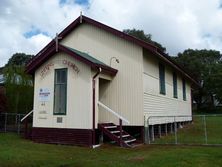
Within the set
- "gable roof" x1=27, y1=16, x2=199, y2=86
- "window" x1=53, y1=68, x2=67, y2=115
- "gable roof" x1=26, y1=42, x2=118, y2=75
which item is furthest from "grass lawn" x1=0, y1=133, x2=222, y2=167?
"gable roof" x1=27, y1=16, x2=199, y2=86

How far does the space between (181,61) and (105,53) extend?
49.6 m

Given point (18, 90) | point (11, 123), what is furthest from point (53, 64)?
point (18, 90)

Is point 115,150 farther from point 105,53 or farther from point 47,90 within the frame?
point 105,53

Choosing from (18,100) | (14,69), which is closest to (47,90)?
(18,100)

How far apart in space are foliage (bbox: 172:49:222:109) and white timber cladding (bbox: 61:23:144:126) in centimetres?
4580

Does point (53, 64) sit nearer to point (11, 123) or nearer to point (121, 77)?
point (121, 77)

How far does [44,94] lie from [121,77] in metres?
3.90

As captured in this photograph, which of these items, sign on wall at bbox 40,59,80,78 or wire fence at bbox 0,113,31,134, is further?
wire fence at bbox 0,113,31,134

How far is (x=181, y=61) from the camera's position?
63406 millimetres

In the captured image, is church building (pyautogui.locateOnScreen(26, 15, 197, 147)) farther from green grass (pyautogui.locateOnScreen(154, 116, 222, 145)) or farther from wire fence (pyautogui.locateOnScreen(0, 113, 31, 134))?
wire fence (pyautogui.locateOnScreen(0, 113, 31, 134))

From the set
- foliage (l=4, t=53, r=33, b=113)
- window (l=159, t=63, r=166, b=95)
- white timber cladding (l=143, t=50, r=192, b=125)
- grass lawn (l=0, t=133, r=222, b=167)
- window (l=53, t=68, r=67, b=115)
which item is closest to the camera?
grass lawn (l=0, t=133, r=222, b=167)

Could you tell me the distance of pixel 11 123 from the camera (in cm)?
2053

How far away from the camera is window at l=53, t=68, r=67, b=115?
14.4 meters

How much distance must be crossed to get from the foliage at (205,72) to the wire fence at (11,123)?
45002mm
